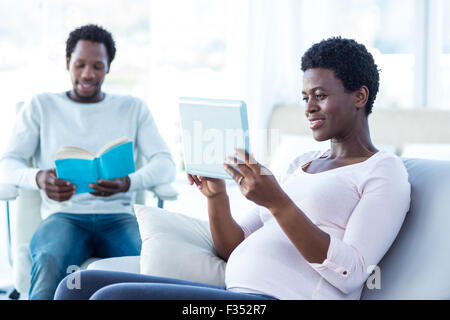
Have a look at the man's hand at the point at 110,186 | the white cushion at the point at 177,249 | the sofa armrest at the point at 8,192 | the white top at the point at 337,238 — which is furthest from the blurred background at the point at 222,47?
the white top at the point at 337,238

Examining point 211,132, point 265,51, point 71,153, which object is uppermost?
point 265,51

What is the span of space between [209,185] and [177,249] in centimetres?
23

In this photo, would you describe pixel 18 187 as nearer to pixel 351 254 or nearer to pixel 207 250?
pixel 207 250

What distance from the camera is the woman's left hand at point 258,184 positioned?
124 centimetres

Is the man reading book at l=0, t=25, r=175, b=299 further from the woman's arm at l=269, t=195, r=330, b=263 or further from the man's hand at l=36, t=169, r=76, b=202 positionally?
the woman's arm at l=269, t=195, r=330, b=263

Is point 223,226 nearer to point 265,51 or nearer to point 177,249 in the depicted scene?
point 177,249

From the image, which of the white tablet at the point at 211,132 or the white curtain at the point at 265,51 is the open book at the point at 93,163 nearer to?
the white tablet at the point at 211,132

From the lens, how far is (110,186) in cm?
227

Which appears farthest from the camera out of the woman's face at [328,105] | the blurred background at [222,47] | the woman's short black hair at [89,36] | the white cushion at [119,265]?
the blurred background at [222,47]

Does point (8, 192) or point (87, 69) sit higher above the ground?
point (87, 69)

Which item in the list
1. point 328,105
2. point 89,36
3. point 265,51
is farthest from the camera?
point 265,51

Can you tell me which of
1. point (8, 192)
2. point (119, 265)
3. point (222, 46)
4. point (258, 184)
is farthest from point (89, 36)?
Answer: point (222, 46)

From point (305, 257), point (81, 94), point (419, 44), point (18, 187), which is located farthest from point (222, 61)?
point (305, 257)
